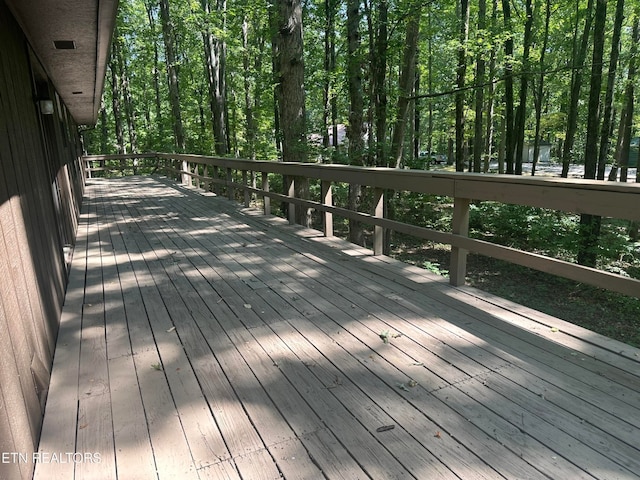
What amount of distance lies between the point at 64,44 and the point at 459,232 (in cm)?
429

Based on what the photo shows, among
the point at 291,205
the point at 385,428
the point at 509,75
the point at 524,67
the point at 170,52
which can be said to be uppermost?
the point at 170,52

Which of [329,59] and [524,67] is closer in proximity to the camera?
[524,67]

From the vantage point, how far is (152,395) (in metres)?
2.14

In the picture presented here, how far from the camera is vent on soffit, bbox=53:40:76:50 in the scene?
14.2 ft

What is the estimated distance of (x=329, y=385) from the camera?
2.18m

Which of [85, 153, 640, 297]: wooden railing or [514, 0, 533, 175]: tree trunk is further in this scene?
[514, 0, 533, 175]: tree trunk

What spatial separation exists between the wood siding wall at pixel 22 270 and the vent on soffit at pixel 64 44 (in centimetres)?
43

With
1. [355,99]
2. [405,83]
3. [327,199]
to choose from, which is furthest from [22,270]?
[405,83]

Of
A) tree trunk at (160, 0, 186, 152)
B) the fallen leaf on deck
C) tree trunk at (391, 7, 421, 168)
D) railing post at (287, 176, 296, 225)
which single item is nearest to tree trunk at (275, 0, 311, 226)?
railing post at (287, 176, 296, 225)

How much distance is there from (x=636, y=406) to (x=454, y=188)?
5.76ft

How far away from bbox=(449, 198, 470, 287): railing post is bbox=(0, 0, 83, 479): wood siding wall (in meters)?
2.73

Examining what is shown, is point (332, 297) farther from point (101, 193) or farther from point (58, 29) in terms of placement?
point (101, 193)

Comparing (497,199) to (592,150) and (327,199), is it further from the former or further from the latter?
(592,150)

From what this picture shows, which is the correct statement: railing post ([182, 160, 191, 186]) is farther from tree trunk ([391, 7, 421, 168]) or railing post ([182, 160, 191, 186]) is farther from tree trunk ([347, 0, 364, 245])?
tree trunk ([391, 7, 421, 168])
